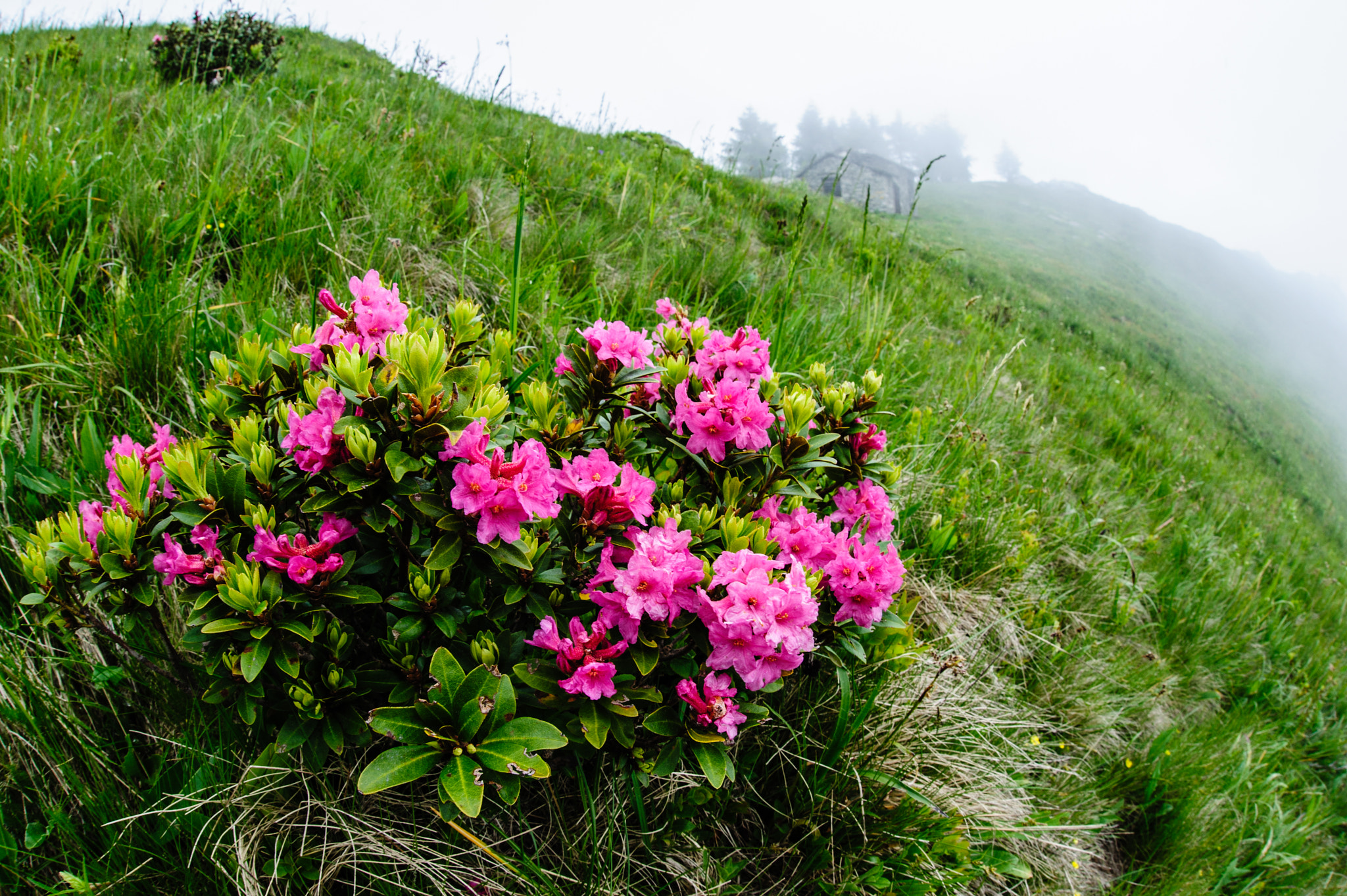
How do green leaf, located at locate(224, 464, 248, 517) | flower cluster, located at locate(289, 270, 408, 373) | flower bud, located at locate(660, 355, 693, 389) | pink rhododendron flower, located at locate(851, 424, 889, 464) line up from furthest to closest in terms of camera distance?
pink rhododendron flower, located at locate(851, 424, 889, 464), flower bud, located at locate(660, 355, 693, 389), flower cluster, located at locate(289, 270, 408, 373), green leaf, located at locate(224, 464, 248, 517)

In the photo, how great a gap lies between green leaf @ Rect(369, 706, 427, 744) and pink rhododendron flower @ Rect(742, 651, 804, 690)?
59cm

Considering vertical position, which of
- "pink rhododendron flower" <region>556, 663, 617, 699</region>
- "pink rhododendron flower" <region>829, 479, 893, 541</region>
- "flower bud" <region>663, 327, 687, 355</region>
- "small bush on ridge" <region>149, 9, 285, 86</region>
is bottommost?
"pink rhododendron flower" <region>556, 663, 617, 699</region>

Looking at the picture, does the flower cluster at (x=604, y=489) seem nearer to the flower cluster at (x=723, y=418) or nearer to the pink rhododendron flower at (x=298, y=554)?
the flower cluster at (x=723, y=418)

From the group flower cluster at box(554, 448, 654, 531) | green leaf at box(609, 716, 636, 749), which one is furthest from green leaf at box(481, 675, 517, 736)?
flower cluster at box(554, 448, 654, 531)

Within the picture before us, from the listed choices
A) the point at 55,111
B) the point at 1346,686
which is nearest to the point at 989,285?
the point at 1346,686

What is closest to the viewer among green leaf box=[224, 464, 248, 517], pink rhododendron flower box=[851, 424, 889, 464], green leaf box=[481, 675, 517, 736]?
green leaf box=[481, 675, 517, 736]

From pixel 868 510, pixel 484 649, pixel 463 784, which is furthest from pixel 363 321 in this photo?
pixel 868 510

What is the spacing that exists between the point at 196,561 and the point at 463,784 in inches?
24.8

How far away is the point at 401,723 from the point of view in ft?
3.59

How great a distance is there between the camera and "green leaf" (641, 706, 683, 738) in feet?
4.14

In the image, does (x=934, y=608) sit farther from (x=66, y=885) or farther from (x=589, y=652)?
(x=66, y=885)

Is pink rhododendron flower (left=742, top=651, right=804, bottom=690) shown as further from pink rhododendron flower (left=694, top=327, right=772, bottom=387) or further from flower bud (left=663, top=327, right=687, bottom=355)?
flower bud (left=663, top=327, right=687, bottom=355)

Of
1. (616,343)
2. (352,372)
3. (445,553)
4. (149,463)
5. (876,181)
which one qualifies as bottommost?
(149,463)

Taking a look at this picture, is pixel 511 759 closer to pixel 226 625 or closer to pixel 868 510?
pixel 226 625
